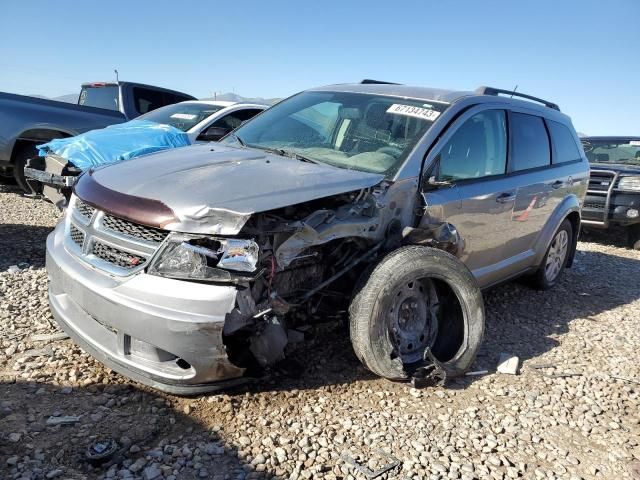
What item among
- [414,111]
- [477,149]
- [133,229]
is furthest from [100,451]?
[477,149]

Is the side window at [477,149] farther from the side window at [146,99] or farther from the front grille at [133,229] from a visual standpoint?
the side window at [146,99]

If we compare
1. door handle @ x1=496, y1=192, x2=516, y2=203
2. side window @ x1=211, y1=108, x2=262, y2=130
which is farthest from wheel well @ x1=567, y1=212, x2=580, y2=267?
side window @ x1=211, y1=108, x2=262, y2=130

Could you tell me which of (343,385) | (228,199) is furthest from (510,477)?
(228,199)

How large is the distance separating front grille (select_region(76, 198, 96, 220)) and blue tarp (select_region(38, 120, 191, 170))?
144cm

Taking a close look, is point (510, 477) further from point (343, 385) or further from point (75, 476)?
point (75, 476)

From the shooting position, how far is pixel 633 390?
3.64 metres

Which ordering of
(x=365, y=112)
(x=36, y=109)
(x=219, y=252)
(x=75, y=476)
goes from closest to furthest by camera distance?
(x=75, y=476) → (x=219, y=252) → (x=365, y=112) → (x=36, y=109)

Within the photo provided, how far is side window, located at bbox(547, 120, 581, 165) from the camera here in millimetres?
5148

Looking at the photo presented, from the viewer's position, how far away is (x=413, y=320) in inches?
134

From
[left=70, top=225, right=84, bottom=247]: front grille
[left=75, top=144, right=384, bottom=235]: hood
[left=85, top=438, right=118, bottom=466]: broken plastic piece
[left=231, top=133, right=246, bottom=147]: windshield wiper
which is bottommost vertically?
[left=85, top=438, right=118, bottom=466]: broken plastic piece

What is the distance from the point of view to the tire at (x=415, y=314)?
9.89ft

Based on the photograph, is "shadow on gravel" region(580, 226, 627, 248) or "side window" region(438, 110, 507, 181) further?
"shadow on gravel" region(580, 226, 627, 248)

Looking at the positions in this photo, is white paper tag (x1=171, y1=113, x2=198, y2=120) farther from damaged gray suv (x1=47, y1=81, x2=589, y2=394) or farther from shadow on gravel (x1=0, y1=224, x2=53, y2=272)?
damaged gray suv (x1=47, y1=81, x2=589, y2=394)

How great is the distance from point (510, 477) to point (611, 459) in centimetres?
69
